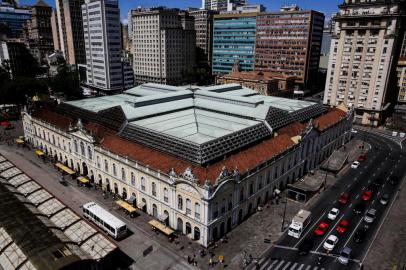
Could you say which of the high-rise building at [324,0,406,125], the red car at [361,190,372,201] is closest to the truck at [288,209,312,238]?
the red car at [361,190,372,201]

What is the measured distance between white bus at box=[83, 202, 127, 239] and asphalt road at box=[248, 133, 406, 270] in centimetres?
2507

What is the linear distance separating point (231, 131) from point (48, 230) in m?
44.7

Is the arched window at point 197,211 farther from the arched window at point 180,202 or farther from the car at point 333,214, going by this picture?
the car at point 333,214

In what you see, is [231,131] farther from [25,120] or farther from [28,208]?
[25,120]

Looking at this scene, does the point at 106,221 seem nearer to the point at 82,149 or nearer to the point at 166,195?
the point at 166,195

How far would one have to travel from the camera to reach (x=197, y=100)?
9956cm

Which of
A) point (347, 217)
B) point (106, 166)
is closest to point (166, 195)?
point (106, 166)

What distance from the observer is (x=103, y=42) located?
163500 millimetres

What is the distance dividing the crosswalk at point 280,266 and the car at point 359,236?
1135 centimetres

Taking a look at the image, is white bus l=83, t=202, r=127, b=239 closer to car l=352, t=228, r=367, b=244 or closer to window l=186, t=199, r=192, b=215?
window l=186, t=199, r=192, b=215

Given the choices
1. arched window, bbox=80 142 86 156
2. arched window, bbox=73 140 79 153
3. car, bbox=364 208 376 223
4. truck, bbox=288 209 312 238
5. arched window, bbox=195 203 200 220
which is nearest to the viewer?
arched window, bbox=195 203 200 220

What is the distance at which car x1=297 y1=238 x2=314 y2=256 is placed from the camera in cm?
5334

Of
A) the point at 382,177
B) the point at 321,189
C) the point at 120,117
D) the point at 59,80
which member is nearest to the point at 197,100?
the point at 120,117

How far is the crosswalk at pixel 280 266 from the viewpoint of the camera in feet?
163
